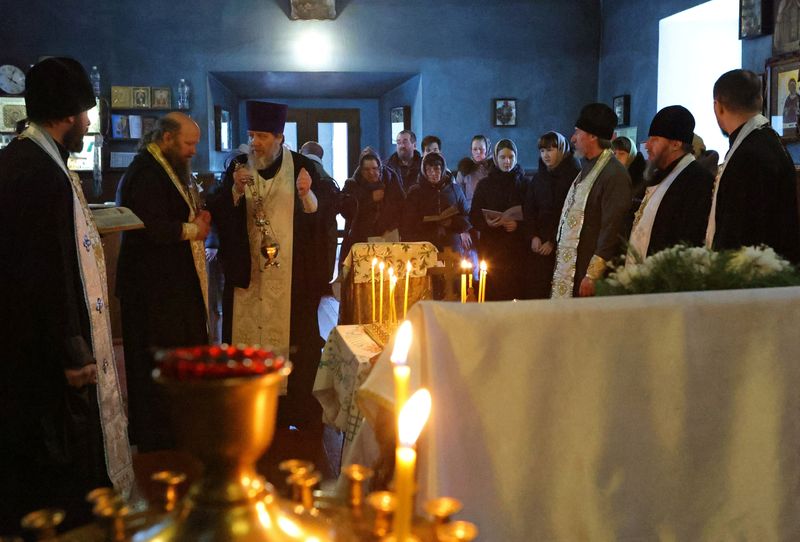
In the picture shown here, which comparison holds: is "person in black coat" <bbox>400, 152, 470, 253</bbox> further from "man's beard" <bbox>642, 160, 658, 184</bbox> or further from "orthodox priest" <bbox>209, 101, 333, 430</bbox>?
"man's beard" <bbox>642, 160, 658, 184</bbox>

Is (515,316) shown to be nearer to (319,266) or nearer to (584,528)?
(584,528)

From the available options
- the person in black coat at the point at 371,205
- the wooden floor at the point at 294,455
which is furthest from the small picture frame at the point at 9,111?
the wooden floor at the point at 294,455

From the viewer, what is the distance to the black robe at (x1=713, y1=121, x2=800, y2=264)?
3.34 meters

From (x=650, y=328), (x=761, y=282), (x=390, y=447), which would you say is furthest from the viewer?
(x=390, y=447)

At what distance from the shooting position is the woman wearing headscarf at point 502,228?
6535 mm

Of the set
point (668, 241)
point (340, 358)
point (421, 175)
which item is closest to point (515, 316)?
point (340, 358)

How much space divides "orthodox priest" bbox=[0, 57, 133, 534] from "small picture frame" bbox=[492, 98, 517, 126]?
856 cm

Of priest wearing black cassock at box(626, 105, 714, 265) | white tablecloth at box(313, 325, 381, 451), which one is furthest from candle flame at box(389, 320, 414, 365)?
priest wearing black cassock at box(626, 105, 714, 265)

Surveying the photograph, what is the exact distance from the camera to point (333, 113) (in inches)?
558

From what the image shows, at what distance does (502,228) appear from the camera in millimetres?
6547

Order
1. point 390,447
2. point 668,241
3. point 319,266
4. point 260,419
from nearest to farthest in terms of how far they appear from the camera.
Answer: point 260,419
point 390,447
point 668,241
point 319,266

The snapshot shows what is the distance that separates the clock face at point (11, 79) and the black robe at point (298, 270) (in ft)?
23.0

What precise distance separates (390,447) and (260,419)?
1.74 m

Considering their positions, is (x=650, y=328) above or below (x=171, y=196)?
below
